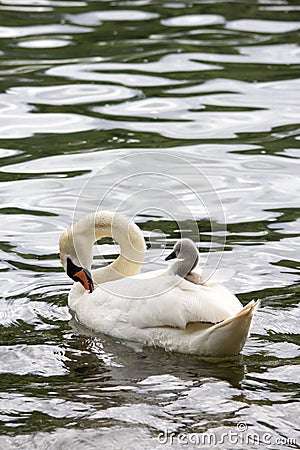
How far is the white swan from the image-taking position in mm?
6875

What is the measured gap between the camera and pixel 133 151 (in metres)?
11.8

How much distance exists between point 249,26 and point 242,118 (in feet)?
15.4

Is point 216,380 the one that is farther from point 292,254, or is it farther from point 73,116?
point 73,116

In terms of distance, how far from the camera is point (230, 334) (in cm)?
677

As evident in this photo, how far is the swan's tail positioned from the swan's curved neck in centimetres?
140

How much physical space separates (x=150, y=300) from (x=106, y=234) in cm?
125

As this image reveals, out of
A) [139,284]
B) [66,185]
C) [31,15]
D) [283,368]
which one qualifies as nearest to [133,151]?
[66,185]

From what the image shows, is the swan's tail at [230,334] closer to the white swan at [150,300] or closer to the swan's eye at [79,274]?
the white swan at [150,300]
